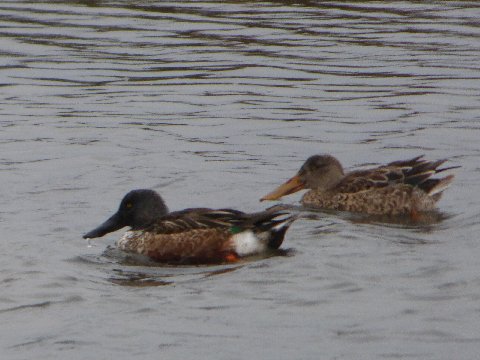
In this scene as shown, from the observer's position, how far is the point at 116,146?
14.8 metres

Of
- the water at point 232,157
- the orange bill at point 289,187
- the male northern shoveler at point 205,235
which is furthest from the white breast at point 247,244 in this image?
the orange bill at point 289,187

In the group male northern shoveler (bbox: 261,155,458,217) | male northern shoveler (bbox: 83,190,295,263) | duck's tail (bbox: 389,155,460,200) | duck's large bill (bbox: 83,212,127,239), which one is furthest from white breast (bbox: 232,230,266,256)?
duck's tail (bbox: 389,155,460,200)

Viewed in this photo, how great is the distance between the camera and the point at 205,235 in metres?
10.5

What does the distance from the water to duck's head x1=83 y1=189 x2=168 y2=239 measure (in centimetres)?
25

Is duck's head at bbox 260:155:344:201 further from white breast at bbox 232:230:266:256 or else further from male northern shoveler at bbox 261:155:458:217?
white breast at bbox 232:230:266:256

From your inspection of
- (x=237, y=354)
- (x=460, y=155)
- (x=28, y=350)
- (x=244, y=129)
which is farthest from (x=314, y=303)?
(x=244, y=129)

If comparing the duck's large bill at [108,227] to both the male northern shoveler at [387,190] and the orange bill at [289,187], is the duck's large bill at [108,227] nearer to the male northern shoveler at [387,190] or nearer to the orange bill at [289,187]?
the male northern shoveler at [387,190]

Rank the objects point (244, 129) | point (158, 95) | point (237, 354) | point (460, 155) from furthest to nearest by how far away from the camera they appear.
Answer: point (158, 95), point (244, 129), point (460, 155), point (237, 354)

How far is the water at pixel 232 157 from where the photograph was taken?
827 cm

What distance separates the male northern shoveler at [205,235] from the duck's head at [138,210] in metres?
0.17

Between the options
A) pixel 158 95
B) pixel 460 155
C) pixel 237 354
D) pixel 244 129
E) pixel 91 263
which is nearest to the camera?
pixel 237 354

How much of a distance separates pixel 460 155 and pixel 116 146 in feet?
12.0

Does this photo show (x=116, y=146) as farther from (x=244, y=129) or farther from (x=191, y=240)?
(x=191, y=240)

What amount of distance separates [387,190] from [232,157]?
2345 mm
